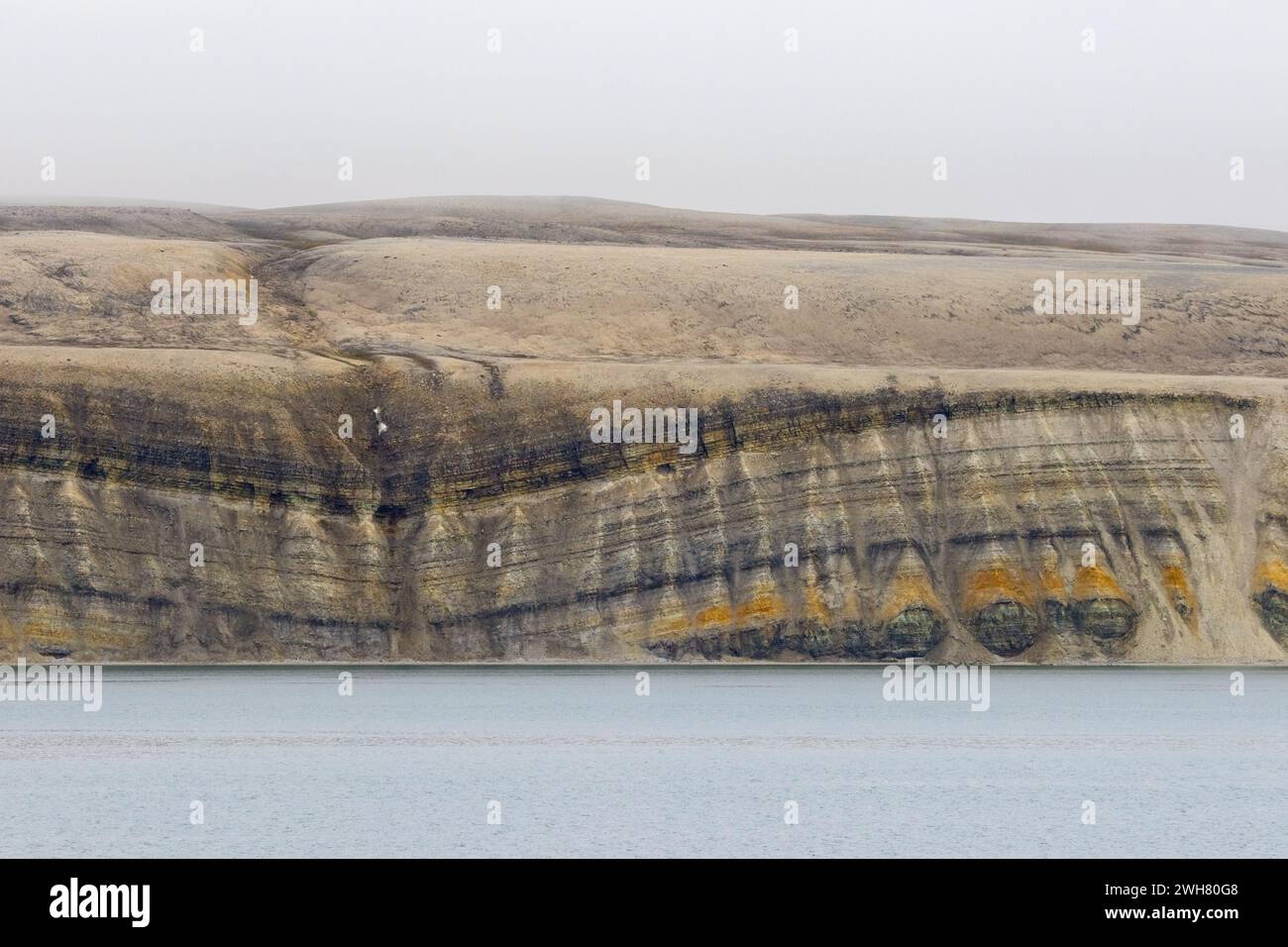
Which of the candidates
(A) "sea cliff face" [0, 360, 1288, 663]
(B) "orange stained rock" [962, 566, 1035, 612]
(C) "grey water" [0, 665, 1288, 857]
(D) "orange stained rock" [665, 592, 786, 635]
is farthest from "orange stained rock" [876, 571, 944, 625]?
(C) "grey water" [0, 665, 1288, 857]

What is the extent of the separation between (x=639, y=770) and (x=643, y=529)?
31920mm

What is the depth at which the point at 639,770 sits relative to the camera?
142ft

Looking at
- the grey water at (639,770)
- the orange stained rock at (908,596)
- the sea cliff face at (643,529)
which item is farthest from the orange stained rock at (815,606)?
the grey water at (639,770)

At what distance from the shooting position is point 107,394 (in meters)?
76.5

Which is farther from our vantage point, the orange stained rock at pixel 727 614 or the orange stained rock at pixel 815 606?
the orange stained rock at pixel 727 614

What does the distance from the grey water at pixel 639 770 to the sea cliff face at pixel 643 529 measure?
7425 millimetres

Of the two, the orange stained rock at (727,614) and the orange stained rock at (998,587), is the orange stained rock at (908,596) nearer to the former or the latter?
the orange stained rock at (998,587)

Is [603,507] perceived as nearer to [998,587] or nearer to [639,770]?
[998,587]

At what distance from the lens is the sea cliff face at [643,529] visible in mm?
72438

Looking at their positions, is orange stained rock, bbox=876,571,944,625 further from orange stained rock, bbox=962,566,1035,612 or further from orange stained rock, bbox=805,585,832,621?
orange stained rock, bbox=805,585,832,621

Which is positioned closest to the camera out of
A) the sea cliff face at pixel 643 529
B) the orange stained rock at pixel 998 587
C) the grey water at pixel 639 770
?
the grey water at pixel 639 770

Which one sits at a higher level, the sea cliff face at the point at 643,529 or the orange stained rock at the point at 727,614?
the sea cliff face at the point at 643,529

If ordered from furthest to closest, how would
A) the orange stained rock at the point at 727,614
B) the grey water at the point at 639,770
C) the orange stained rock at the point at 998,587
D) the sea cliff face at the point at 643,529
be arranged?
the orange stained rock at the point at 998,587
the orange stained rock at the point at 727,614
the sea cliff face at the point at 643,529
the grey water at the point at 639,770

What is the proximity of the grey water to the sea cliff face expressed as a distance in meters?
7.42
